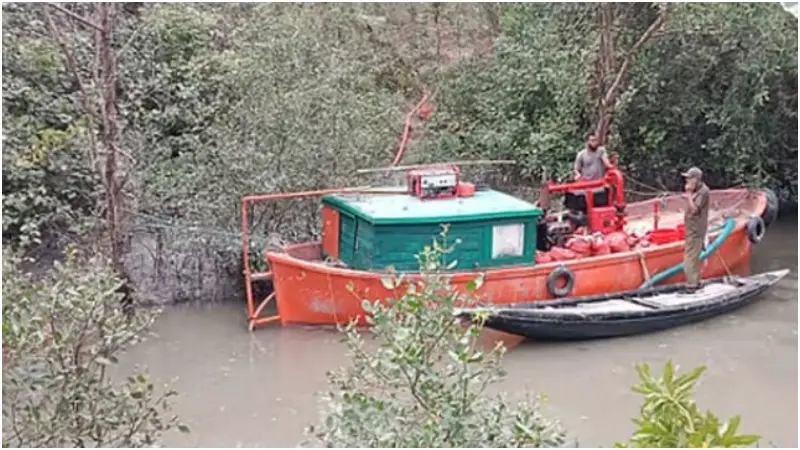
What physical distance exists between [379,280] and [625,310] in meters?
2.21

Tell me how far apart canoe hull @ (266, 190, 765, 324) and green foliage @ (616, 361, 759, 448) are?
18.3 feet

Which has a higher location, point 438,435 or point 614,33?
point 614,33

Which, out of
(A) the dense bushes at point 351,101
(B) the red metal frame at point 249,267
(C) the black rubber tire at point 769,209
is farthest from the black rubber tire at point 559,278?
(C) the black rubber tire at point 769,209

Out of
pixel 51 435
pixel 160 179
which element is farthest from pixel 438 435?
pixel 160 179

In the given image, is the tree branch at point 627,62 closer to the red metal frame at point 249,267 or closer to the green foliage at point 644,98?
the green foliage at point 644,98

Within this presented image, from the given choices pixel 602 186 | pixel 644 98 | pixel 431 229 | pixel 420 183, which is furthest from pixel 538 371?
pixel 644 98

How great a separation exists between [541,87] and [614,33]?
1.17m

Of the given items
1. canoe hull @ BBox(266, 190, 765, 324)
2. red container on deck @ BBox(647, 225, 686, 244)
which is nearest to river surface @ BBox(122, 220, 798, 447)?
canoe hull @ BBox(266, 190, 765, 324)

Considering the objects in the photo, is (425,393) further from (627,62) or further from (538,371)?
(627,62)

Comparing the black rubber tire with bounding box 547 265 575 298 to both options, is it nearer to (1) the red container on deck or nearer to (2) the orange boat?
(2) the orange boat

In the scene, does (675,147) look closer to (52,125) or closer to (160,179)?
(160,179)

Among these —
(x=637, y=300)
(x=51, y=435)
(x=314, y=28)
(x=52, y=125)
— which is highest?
(x=314, y=28)

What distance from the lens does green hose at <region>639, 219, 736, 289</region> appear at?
9.80 metres

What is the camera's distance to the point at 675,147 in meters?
13.5
